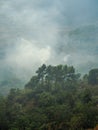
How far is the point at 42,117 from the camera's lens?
6469 centimetres

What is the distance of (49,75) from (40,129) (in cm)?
4844

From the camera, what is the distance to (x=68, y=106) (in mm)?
72000

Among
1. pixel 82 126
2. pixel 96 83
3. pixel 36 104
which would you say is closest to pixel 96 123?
pixel 82 126

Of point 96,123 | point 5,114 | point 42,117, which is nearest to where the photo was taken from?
point 96,123

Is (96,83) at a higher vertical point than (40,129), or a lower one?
higher

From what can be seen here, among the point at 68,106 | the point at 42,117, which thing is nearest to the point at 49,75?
the point at 68,106

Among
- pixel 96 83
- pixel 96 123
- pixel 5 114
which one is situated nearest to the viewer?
pixel 96 123

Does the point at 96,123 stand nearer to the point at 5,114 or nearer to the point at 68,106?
the point at 68,106

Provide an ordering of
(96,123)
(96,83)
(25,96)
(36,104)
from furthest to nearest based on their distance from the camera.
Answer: (96,83), (25,96), (36,104), (96,123)

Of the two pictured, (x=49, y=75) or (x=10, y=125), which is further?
(x=49, y=75)

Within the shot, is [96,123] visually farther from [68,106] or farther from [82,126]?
[68,106]

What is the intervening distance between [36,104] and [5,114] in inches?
632

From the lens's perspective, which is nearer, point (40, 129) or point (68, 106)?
point (40, 129)

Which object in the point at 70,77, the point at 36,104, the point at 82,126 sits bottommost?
the point at 82,126
